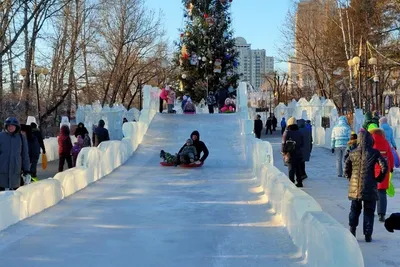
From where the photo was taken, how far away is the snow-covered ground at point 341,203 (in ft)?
20.8

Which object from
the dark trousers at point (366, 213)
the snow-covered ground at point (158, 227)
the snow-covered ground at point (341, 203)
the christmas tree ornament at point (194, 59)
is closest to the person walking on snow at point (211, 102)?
the christmas tree ornament at point (194, 59)

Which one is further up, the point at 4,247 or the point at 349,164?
the point at 349,164

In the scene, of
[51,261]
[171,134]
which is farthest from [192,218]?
[171,134]

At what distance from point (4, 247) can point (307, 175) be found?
9.59 metres

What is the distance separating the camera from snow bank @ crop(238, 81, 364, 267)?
14.7 feet

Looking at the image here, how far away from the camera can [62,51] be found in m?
32.4

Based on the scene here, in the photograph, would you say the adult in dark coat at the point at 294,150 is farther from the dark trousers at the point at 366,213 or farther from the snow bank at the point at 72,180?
the dark trousers at the point at 366,213

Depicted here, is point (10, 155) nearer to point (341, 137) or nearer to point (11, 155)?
point (11, 155)

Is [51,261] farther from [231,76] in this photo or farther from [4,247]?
[231,76]

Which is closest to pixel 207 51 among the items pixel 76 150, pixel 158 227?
pixel 76 150

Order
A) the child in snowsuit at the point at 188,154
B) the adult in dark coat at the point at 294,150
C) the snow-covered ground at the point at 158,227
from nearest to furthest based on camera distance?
1. the snow-covered ground at the point at 158,227
2. the adult in dark coat at the point at 294,150
3. the child in snowsuit at the point at 188,154

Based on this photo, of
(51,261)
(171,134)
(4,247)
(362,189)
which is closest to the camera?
(51,261)

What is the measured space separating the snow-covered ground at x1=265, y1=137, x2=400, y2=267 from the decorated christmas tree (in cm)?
1188

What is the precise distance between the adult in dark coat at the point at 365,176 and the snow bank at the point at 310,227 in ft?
1.98
